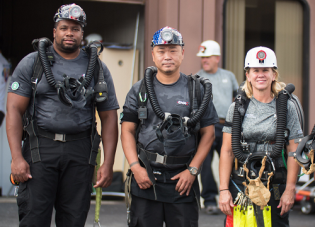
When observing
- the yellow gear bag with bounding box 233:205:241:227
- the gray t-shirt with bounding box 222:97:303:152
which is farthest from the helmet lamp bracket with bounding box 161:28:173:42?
the yellow gear bag with bounding box 233:205:241:227

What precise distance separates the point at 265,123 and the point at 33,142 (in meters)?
1.89

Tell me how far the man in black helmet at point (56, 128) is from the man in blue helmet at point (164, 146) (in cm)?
35

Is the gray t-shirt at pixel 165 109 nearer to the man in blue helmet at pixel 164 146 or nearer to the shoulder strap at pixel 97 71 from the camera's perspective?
the man in blue helmet at pixel 164 146

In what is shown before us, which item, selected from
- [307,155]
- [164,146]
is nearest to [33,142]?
[164,146]

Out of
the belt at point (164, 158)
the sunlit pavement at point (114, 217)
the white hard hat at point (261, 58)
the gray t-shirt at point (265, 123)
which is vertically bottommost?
the sunlit pavement at point (114, 217)

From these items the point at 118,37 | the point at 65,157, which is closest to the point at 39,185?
the point at 65,157

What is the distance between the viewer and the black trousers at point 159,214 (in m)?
3.14

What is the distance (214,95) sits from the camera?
542 centimetres

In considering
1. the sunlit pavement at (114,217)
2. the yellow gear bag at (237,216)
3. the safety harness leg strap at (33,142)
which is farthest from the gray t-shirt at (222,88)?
the safety harness leg strap at (33,142)

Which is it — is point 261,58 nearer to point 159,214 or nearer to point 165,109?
point 165,109

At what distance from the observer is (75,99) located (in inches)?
122

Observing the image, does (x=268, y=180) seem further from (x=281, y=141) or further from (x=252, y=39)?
(x=252, y=39)

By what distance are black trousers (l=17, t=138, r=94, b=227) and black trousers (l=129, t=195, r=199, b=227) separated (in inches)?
17.6

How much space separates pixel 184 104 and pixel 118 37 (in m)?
4.16
